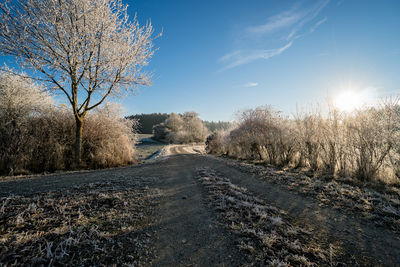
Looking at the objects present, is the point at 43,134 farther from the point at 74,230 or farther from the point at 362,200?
the point at 362,200

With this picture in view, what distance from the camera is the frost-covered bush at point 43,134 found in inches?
300

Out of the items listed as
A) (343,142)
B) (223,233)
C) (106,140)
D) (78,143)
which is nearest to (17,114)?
(78,143)

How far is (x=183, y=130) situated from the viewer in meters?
62.8

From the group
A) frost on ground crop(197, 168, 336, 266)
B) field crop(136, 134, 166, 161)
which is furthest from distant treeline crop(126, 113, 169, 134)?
frost on ground crop(197, 168, 336, 266)

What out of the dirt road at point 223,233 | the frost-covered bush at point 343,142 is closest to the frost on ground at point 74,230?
the dirt road at point 223,233

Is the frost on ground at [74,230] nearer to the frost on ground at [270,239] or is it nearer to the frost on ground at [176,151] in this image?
the frost on ground at [270,239]

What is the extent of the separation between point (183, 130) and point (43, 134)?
54291mm

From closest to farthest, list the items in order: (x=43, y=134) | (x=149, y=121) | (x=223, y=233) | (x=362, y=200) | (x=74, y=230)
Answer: (x=74, y=230) < (x=223, y=233) < (x=362, y=200) < (x=43, y=134) < (x=149, y=121)

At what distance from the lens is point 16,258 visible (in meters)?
1.51

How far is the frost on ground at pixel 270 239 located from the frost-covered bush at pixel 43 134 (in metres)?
9.22

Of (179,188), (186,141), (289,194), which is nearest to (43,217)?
(179,188)

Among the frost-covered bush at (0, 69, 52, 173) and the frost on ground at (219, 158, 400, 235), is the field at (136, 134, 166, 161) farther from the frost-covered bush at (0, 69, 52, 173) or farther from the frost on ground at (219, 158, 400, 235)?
the frost on ground at (219, 158, 400, 235)

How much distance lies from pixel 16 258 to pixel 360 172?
961 cm

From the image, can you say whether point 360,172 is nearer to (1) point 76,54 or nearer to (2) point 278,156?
(2) point 278,156
